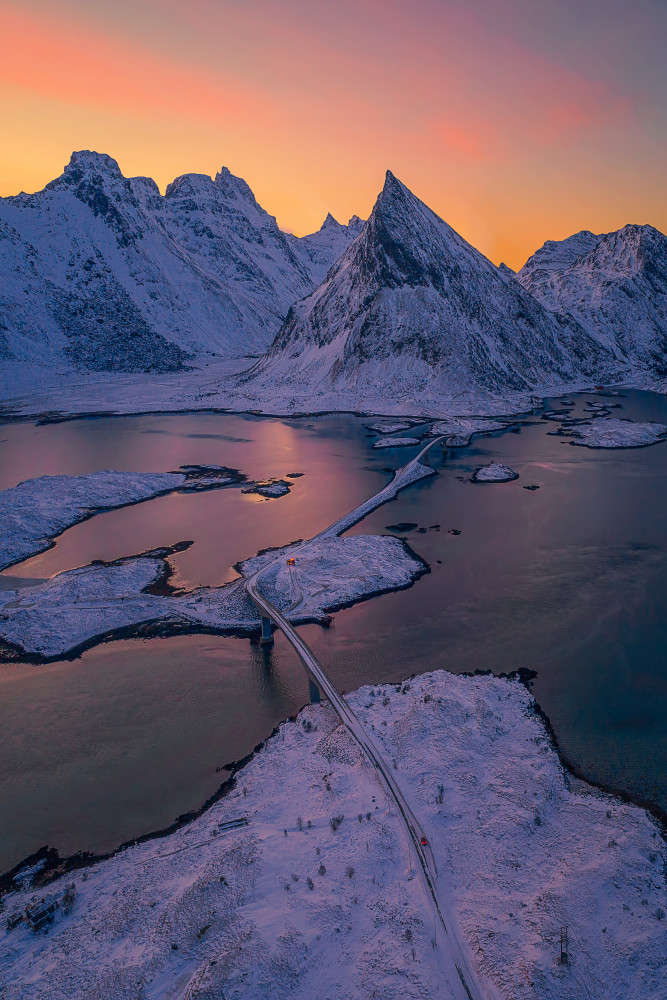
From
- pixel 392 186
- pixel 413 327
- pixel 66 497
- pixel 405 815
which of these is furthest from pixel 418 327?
pixel 405 815

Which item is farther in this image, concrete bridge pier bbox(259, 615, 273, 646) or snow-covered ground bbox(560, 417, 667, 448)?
snow-covered ground bbox(560, 417, 667, 448)

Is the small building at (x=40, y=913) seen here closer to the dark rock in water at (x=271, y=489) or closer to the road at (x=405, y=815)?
the road at (x=405, y=815)

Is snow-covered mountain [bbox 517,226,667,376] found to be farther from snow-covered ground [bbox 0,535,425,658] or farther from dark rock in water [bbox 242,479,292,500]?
snow-covered ground [bbox 0,535,425,658]

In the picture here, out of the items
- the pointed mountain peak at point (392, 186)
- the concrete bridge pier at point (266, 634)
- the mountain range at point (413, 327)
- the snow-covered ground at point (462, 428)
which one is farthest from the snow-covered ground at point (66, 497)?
the pointed mountain peak at point (392, 186)

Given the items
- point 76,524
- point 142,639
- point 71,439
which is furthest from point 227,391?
point 142,639

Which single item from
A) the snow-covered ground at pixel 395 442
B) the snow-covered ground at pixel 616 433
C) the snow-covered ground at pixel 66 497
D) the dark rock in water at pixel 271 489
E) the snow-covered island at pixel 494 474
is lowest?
the snow-covered ground at pixel 66 497

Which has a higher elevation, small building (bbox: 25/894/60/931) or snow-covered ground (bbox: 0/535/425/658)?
snow-covered ground (bbox: 0/535/425/658)

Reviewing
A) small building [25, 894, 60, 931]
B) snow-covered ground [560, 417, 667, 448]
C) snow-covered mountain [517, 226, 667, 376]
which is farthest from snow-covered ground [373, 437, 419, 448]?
snow-covered mountain [517, 226, 667, 376]

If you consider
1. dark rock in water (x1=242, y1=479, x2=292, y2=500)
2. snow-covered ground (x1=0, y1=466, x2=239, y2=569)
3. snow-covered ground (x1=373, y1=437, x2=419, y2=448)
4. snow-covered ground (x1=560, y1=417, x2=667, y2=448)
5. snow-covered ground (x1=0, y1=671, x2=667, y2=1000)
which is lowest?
snow-covered ground (x1=0, y1=671, x2=667, y2=1000)
